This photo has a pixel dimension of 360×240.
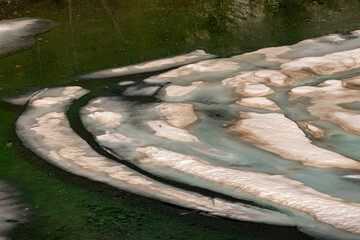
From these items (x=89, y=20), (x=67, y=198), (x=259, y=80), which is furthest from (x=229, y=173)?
(x=89, y=20)

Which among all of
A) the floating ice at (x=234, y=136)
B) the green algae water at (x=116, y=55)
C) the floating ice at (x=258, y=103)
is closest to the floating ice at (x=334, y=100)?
the floating ice at (x=234, y=136)

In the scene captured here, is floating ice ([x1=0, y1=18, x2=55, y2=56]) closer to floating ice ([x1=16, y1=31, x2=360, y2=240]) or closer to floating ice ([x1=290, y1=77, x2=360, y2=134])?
floating ice ([x1=16, y1=31, x2=360, y2=240])

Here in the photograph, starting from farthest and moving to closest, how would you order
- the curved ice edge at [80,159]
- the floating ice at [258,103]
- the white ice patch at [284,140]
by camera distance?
the floating ice at [258,103]
the white ice patch at [284,140]
the curved ice edge at [80,159]

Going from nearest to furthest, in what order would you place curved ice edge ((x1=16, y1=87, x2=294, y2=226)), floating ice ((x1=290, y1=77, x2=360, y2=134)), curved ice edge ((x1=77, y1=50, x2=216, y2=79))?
1. curved ice edge ((x1=16, y1=87, x2=294, y2=226))
2. floating ice ((x1=290, y1=77, x2=360, y2=134))
3. curved ice edge ((x1=77, y1=50, x2=216, y2=79))

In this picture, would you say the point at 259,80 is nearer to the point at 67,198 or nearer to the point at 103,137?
the point at 103,137

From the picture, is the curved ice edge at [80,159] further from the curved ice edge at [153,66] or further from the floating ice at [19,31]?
the floating ice at [19,31]

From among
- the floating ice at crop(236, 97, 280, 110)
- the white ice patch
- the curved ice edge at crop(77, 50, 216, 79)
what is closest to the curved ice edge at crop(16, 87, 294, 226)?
the curved ice edge at crop(77, 50, 216, 79)
